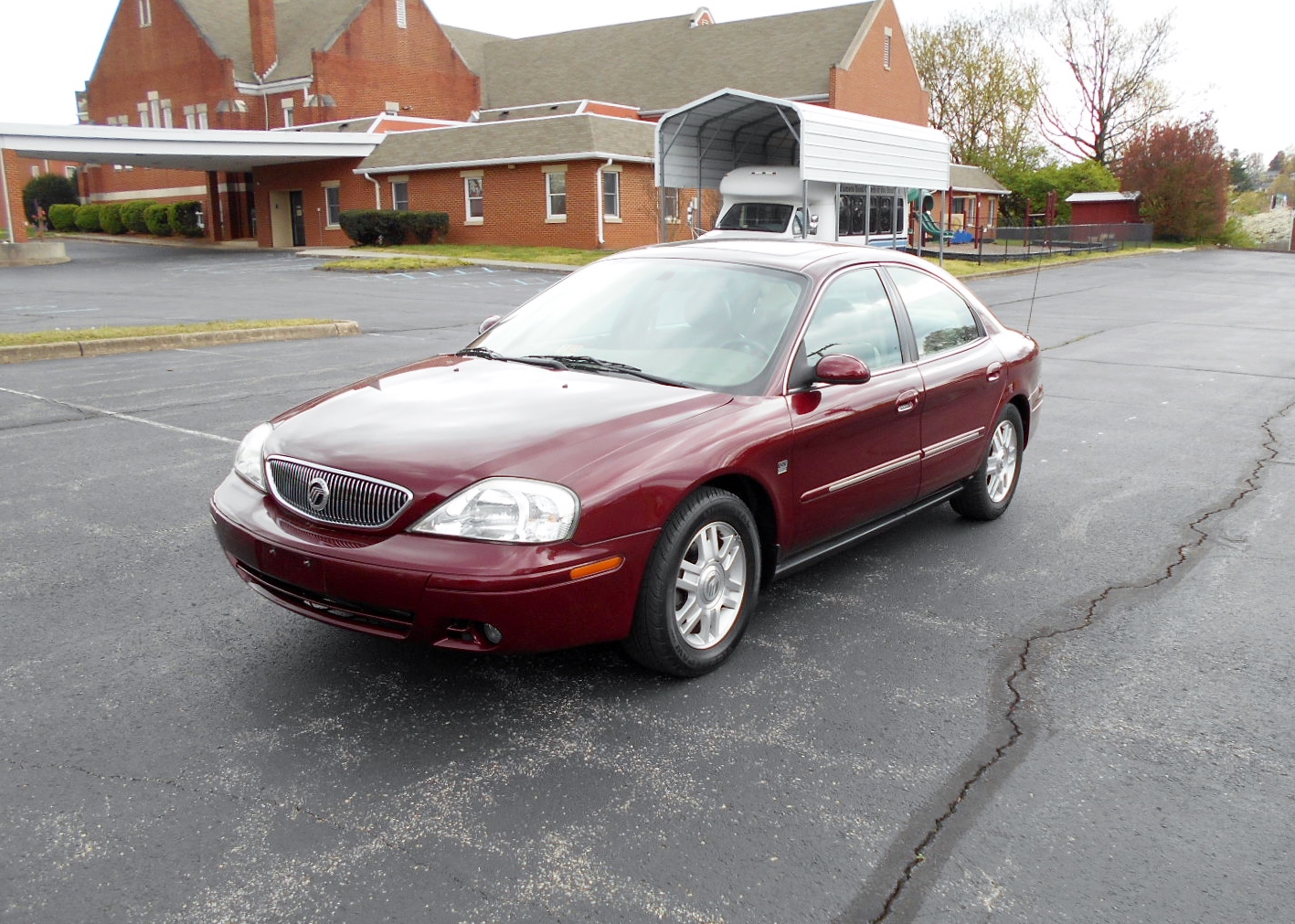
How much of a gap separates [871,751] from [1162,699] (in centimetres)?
124

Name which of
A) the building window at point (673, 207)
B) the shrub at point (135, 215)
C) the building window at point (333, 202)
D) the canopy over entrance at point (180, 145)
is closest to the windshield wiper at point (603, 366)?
the building window at point (673, 207)

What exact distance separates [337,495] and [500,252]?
100 ft

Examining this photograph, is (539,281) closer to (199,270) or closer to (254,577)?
(199,270)

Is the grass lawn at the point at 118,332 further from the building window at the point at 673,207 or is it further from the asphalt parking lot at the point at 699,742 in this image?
the building window at the point at 673,207

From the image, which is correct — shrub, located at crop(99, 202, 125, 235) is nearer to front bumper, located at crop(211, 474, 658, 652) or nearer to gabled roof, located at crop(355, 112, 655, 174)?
gabled roof, located at crop(355, 112, 655, 174)

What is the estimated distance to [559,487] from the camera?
364cm

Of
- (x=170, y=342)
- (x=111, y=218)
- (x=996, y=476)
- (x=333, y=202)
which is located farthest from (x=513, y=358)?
(x=111, y=218)

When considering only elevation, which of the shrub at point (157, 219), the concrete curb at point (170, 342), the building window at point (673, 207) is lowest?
the concrete curb at point (170, 342)

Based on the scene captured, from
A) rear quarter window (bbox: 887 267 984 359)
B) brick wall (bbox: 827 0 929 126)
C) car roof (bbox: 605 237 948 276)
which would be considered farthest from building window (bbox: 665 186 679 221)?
car roof (bbox: 605 237 948 276)

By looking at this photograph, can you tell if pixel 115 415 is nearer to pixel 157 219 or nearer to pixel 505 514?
pixel 505 514

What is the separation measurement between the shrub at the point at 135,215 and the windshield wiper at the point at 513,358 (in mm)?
49358

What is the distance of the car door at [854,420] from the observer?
459 cm

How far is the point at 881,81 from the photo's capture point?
4538 centimetres

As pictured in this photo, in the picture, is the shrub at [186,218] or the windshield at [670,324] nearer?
the windshield at [670,324]
